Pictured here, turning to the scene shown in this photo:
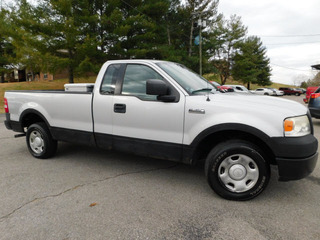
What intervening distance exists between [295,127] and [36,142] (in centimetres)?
440

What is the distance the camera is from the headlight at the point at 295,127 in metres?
2.64

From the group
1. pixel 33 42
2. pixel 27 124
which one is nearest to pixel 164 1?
pixel 33 42

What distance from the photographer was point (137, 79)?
3578 millimetres

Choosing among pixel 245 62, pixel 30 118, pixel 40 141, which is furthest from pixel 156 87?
pixel 245 62

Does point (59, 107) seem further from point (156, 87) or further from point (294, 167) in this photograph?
point (294, 167)

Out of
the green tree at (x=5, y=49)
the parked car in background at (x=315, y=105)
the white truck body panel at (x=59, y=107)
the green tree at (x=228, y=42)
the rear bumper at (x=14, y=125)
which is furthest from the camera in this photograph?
the green tree at (x=228, y=42)

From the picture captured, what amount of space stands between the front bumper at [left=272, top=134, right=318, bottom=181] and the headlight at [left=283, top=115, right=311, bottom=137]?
0.05m

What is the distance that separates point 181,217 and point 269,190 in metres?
1.40

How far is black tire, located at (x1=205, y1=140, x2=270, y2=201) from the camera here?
2.83 metres

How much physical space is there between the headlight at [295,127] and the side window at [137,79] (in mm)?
1754

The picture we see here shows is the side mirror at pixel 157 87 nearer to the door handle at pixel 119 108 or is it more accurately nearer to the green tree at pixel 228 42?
the door handle at pixel 119 108

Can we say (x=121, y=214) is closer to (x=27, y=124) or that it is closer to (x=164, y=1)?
(x=27, y=124)

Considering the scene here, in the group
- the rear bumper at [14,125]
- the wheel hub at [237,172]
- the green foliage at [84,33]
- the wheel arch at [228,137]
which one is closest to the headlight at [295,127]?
the wheel arch at [228,137]

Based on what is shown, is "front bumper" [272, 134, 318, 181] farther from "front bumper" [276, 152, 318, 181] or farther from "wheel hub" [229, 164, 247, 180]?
"wheel hub" [229, 164, 247, 180]
